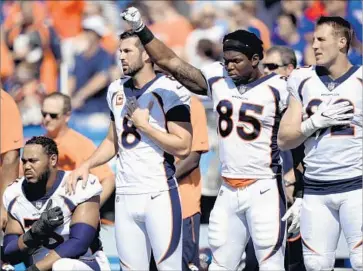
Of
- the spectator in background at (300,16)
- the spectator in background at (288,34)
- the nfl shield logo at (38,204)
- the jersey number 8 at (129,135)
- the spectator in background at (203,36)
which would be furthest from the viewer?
the spectator in background at (203,36)

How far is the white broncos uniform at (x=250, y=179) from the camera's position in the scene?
7.51 meters

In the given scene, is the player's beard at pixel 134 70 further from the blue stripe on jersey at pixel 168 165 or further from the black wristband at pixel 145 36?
the blue stripe on jersey at pixel 168 165

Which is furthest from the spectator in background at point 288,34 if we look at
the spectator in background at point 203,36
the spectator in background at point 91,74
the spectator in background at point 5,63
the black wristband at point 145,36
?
the black wristband at point 145,36

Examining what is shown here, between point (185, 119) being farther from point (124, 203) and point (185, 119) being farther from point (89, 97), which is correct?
point (89, 97)

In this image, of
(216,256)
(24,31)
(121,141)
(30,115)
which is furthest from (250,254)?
(24,31)

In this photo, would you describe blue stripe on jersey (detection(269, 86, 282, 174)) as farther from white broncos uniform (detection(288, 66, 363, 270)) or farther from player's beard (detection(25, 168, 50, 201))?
player's beard (detection(25, 168, 50, 201))

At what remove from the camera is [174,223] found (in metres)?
7.67

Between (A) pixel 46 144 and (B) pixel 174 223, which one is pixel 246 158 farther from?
(A) pixel 46 144

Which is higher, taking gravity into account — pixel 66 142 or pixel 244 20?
pixel 244 20

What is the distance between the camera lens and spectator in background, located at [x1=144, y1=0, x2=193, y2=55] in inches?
512

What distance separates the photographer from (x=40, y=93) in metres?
12.8

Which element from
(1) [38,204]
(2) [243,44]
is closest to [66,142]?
(1) [38,204]

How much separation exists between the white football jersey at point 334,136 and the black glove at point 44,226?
1619 millimetres

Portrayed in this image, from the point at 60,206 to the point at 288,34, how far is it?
16.0 ft
